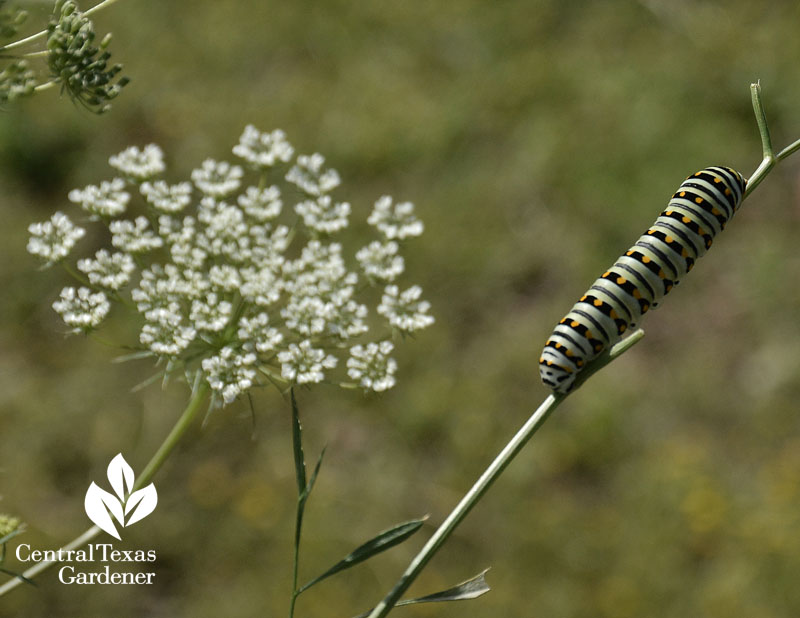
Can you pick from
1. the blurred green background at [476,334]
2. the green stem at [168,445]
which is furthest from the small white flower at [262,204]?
the blurred green background at [476,334]

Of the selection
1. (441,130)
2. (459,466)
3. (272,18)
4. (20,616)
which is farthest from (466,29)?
(20,616)

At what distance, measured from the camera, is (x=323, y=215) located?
239 cm

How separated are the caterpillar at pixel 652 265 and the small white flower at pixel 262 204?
2.73ft

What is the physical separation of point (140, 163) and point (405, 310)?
2.67ft

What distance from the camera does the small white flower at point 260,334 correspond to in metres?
2.04

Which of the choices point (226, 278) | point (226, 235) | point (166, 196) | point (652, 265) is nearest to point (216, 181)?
point (166, 196)

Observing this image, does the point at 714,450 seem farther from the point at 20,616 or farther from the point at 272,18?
the point at 272,18

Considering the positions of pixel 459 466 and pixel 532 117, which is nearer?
pixel 459 466

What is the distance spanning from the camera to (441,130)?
6656 mm

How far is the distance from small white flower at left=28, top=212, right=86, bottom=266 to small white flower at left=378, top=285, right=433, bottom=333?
782 mm

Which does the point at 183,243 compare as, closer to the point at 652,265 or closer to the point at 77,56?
the point at 77,56

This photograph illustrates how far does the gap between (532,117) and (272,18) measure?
2.37m

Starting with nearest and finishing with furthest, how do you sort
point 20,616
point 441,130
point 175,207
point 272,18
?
point 175,207
point 20,616
point 441,130
point 272,18

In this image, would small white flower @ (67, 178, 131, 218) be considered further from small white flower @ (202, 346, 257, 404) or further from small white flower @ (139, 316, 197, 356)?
small white flower @ (202, 346, 257, 404)
